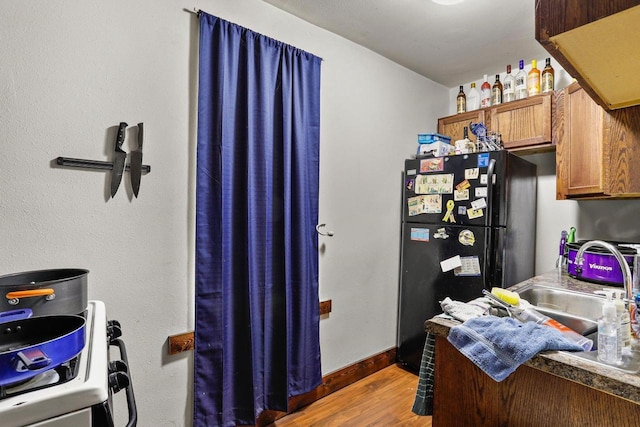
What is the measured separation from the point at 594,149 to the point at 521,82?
3.19 ft

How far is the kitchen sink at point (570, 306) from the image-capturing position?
4.27 ft

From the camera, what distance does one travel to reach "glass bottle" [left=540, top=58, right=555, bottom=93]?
7.91 ft

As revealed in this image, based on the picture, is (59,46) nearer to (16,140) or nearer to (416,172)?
(16,140)

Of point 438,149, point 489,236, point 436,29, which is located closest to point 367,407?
point 489,236

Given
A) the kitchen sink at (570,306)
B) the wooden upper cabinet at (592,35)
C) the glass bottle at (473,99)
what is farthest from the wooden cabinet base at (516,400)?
the glass bottle at (473,99)

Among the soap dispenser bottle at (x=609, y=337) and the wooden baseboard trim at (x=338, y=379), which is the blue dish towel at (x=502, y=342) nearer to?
the soap dispenser bottle at (x=609, y=337)

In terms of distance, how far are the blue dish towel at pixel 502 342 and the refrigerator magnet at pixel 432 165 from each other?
1.63 m

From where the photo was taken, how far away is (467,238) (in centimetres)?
233

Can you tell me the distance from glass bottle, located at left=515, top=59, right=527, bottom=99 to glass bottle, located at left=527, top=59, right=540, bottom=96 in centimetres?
3

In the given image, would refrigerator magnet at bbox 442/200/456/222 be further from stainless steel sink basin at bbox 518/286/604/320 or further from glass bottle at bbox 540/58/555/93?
glass bottle at bbox 540/58/555/93

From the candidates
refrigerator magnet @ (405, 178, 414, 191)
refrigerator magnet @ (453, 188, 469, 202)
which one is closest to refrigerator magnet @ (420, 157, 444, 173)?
refrigerator magnet @ (405, 178, 414, 191)

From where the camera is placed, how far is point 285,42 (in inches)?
79.6

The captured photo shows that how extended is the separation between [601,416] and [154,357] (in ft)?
5.59

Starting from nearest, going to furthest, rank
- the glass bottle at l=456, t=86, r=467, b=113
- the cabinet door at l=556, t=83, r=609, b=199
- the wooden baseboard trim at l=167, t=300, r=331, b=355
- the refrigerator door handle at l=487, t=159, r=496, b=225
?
the wooden baseboard trim at l=167, t=300, r=331, b=355, the cabinet door at l=556, t=83, r=609, b=199, the refrigerator door handle at l=487, t=159, r=496, b=225, the glass bottle at l=456, t=86, r=467, b=113
